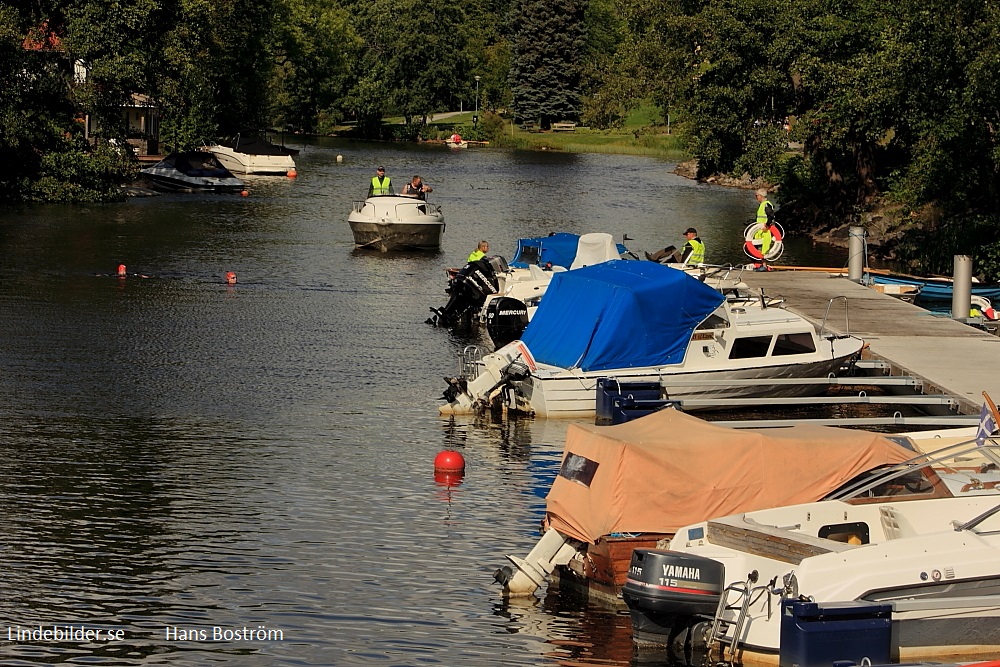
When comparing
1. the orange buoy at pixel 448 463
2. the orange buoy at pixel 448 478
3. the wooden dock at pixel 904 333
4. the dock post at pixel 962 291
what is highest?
the dock post at pixel 962 291

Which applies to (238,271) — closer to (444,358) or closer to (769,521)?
(444,358)

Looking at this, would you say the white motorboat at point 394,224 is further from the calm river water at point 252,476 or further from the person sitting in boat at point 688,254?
the person sitting in boat at point 688,254

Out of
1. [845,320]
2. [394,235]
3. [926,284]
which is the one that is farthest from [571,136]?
[845,320]

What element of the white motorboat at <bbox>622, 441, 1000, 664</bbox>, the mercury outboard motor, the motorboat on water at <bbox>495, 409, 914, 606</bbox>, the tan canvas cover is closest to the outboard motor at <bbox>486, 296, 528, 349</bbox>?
the mercury outboard motor

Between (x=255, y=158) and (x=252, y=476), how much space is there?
6749 centimetres

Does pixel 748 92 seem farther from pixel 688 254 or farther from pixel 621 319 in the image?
pixel 621 319

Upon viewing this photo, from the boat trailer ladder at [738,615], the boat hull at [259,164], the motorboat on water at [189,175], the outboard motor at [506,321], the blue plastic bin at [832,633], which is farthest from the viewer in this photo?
the boat hull at [259,164]

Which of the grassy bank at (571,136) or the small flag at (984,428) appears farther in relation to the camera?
the grassy bank at (571,136)

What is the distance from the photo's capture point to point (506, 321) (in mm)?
32250

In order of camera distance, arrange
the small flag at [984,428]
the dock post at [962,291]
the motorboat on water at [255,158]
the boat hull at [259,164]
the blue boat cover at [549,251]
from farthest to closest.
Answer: the motorboat on water at [255,158] < the boat hull at [259,164] < the blue boat cover at [549,251] < the dock post at [962,291] < the small flag at [984,428]

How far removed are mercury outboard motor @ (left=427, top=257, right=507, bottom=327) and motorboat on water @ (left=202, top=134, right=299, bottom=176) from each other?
51.1 m

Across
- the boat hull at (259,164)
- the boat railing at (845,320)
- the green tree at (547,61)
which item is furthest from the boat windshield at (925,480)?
the green tree at (547,61)

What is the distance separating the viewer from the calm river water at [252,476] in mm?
15258

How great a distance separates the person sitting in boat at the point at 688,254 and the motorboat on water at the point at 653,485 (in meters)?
18.6
